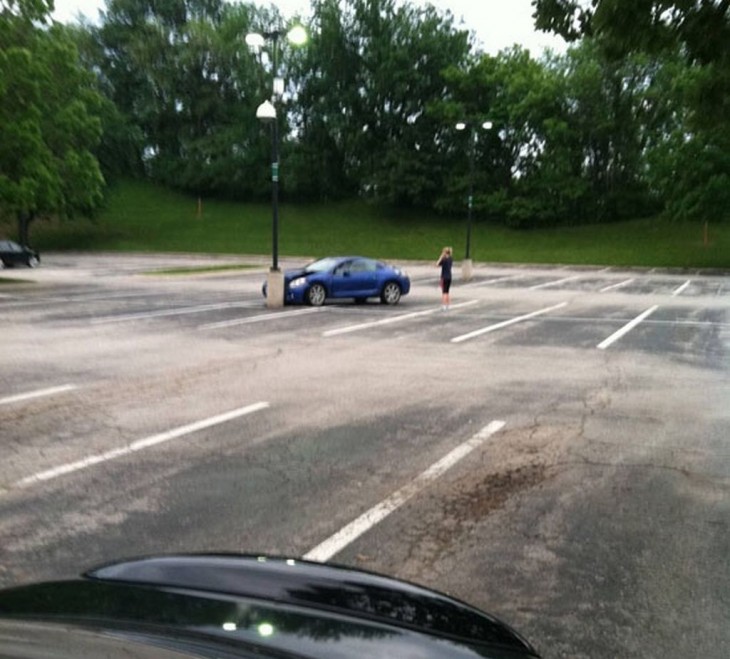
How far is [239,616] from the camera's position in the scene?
2092mm

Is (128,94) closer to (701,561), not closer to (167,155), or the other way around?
(167,155)

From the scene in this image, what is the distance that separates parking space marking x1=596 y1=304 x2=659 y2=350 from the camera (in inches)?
559

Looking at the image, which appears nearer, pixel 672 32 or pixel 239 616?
pixel 239 616

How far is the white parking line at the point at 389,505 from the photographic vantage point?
4.65 metres

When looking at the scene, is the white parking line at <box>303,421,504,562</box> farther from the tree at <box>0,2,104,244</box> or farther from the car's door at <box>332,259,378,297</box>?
the tree at <box>0,2,104,244</box>

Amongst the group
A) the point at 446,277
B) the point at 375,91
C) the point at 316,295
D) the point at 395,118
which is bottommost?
the point at 316,295

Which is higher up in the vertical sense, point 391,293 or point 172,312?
point 391,293

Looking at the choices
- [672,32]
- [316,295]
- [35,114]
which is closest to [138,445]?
[672,32]

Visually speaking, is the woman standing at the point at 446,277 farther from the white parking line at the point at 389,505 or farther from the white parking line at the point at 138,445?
the white parking line at the point at 389,505

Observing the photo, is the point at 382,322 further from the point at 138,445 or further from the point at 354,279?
the point at 138,445

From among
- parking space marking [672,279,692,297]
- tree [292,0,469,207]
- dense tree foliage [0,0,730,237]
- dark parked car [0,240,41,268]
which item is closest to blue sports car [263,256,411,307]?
parking space marking [672,279,692,297]

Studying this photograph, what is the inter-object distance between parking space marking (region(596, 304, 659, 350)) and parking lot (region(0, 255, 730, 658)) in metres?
0.16

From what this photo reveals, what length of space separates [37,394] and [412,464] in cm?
507

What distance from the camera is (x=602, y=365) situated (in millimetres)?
11828
